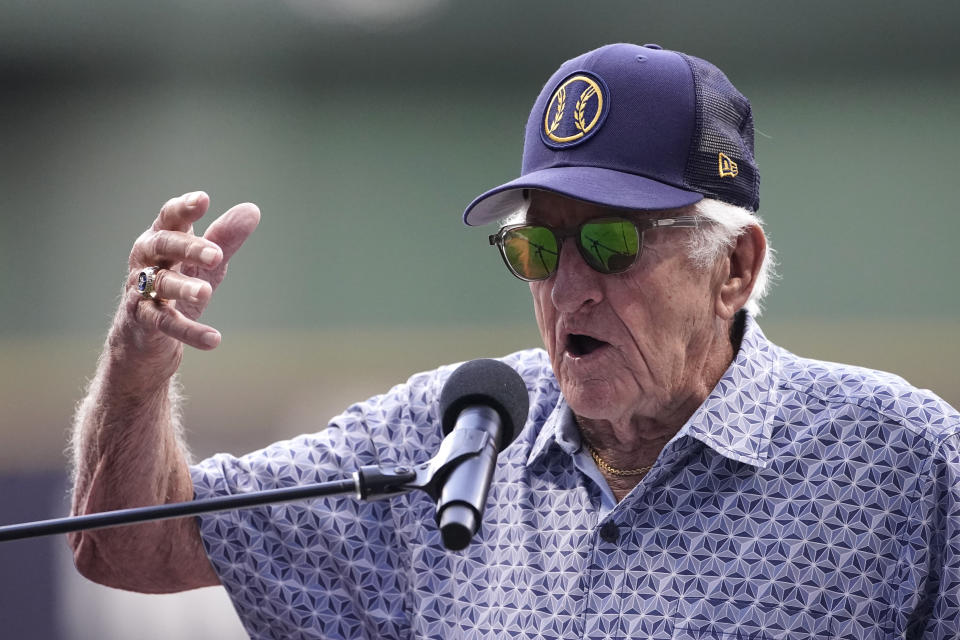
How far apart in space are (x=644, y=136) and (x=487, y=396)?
0.78 meters

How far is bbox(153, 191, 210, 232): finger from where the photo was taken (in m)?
1.76

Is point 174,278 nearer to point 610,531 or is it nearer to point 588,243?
point 588,243

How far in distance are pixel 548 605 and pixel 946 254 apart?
3.59 meters

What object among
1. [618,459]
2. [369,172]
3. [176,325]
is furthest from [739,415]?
[369,172]

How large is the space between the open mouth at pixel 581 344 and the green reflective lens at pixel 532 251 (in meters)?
0.14

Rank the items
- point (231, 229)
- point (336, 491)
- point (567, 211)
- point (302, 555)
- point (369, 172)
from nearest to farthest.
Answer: point (336, 491), point (231, 229), point (567, 211), point (302, 555), point (369, 172)

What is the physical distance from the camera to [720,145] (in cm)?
206

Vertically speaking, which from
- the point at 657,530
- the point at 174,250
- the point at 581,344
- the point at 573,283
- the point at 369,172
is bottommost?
the point at 657,530

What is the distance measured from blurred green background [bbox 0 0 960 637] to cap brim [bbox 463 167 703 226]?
309 cm

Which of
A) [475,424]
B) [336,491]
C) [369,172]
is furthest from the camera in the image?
[369,172]

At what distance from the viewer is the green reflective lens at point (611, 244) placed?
1.98 meters

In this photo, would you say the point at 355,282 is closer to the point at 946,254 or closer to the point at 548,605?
the point at 946,254

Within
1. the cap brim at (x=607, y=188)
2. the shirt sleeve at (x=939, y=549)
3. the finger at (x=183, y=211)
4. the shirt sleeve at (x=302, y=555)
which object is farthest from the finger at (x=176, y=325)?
the shirt sleeve at (x=939, y=549)

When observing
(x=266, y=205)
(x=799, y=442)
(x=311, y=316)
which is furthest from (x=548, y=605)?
(x=266, y=205)
